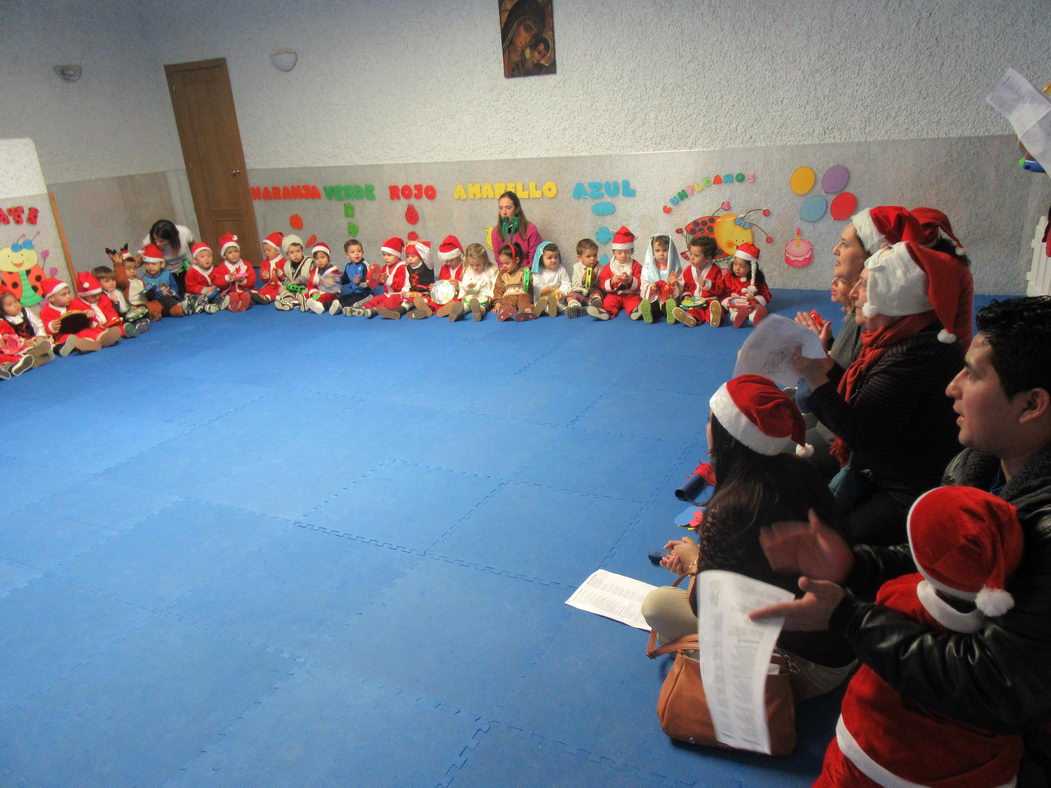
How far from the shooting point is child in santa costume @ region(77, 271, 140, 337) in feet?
26.3

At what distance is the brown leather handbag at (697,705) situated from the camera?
2285 millimetres

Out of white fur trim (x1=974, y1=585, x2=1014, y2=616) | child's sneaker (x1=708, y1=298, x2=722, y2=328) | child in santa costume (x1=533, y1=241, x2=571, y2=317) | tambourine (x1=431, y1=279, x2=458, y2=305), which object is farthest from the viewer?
tambourine (x1=431, y1=279, x2=458, y2=305)

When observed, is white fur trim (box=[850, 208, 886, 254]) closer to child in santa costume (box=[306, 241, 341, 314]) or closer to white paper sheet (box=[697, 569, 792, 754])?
white paper sheet (box=[697, 569, 792, 754])

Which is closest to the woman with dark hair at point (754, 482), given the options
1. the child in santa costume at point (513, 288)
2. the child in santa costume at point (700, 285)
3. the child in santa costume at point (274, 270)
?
the child in santa costume at point (700, 285)

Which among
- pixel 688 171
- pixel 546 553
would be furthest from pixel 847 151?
pixel 546 553

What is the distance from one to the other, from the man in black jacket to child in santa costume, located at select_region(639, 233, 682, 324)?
5.78 meters

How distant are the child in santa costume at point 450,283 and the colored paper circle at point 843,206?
4002mm

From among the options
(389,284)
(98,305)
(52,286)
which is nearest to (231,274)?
(98,305)

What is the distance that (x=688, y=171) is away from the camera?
8.05 m

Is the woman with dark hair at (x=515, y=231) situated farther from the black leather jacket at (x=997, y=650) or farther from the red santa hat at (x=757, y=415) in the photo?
the black leather jacket at (x=997, y=650)

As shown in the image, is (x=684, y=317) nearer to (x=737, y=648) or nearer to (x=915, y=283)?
(x=915, y=283)

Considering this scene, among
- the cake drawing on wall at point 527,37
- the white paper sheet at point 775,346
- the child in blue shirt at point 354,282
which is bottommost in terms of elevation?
the child in blue shirt at point 354,282

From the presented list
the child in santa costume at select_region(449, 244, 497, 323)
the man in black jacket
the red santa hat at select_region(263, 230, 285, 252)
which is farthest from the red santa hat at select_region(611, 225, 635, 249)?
the man in black jacket

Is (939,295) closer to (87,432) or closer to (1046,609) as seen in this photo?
(1046,609)
